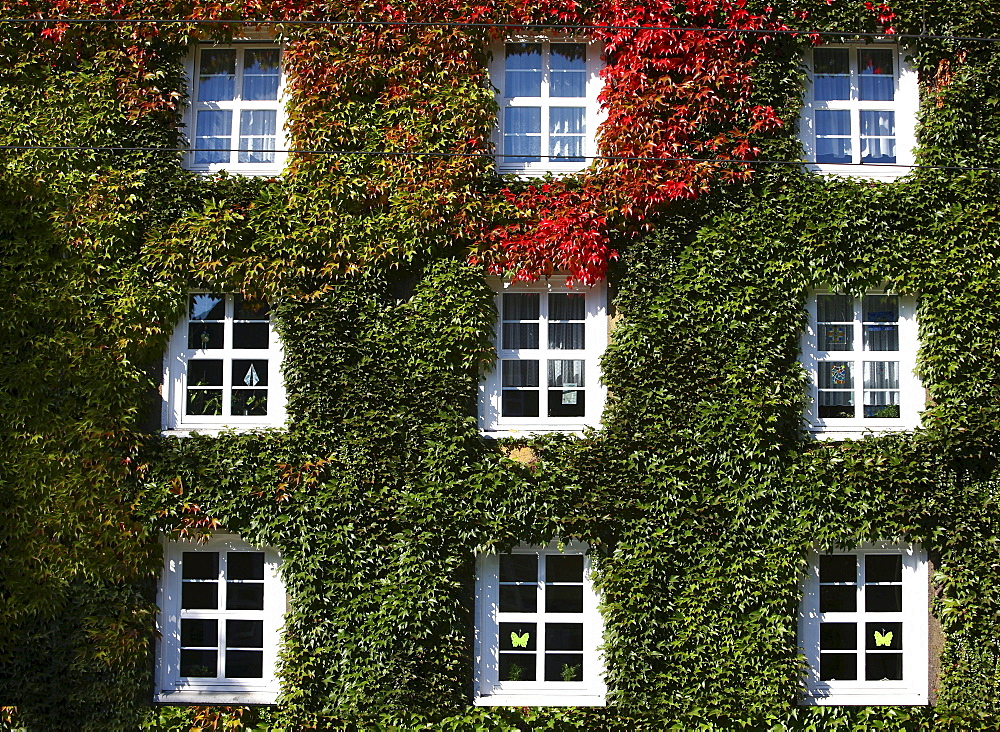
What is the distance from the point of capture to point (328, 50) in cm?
1070

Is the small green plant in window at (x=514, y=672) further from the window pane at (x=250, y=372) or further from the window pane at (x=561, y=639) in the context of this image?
the window pane at (x=250, y=372)

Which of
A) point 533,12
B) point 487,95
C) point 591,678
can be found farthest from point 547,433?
point 533,12

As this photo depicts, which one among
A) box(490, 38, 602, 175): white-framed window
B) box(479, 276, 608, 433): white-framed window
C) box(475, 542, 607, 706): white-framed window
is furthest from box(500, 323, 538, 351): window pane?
box(475, 542, 607, 706): white-framed window

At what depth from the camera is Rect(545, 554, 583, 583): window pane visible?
10516 mm

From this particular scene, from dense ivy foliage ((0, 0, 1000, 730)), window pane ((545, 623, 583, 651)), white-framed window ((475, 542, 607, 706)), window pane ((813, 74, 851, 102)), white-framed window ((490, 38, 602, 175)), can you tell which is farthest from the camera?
window pane ((813, 74, 851, 102))

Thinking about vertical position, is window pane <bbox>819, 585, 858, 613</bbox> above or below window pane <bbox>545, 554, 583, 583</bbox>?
below

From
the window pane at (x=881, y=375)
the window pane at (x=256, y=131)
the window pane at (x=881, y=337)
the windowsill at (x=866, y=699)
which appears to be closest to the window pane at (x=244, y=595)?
the window pane at (x=256, y=131)

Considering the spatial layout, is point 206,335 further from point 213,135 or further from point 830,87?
point 830,87

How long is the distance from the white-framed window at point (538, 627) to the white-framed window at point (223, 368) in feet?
11.1

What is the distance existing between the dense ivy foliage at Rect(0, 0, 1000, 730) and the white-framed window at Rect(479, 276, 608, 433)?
32 centimetres

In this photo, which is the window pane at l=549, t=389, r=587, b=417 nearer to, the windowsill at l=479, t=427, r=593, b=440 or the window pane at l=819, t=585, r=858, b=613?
the windowsill at l=479, t=427, r=593, b=440

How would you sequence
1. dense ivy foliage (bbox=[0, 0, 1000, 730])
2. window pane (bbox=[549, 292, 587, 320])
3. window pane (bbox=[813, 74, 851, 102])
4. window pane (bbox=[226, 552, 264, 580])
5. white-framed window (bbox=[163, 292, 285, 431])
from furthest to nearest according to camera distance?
window pane (bbox=[813, 74, 851, 102]) < window pane (bbox=[549, 292, 587, 320]) < white-framed window (bbox=[163, 292, 285, 431]) < window pane (bbox=[226, 552, 264, 580]) < dense ivy foliage (bbox=[0, 0, 1000, 730])

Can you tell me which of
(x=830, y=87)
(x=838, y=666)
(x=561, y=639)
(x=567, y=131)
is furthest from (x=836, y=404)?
(x=567, y=131)

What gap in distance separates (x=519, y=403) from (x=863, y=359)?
4311 millimetres
